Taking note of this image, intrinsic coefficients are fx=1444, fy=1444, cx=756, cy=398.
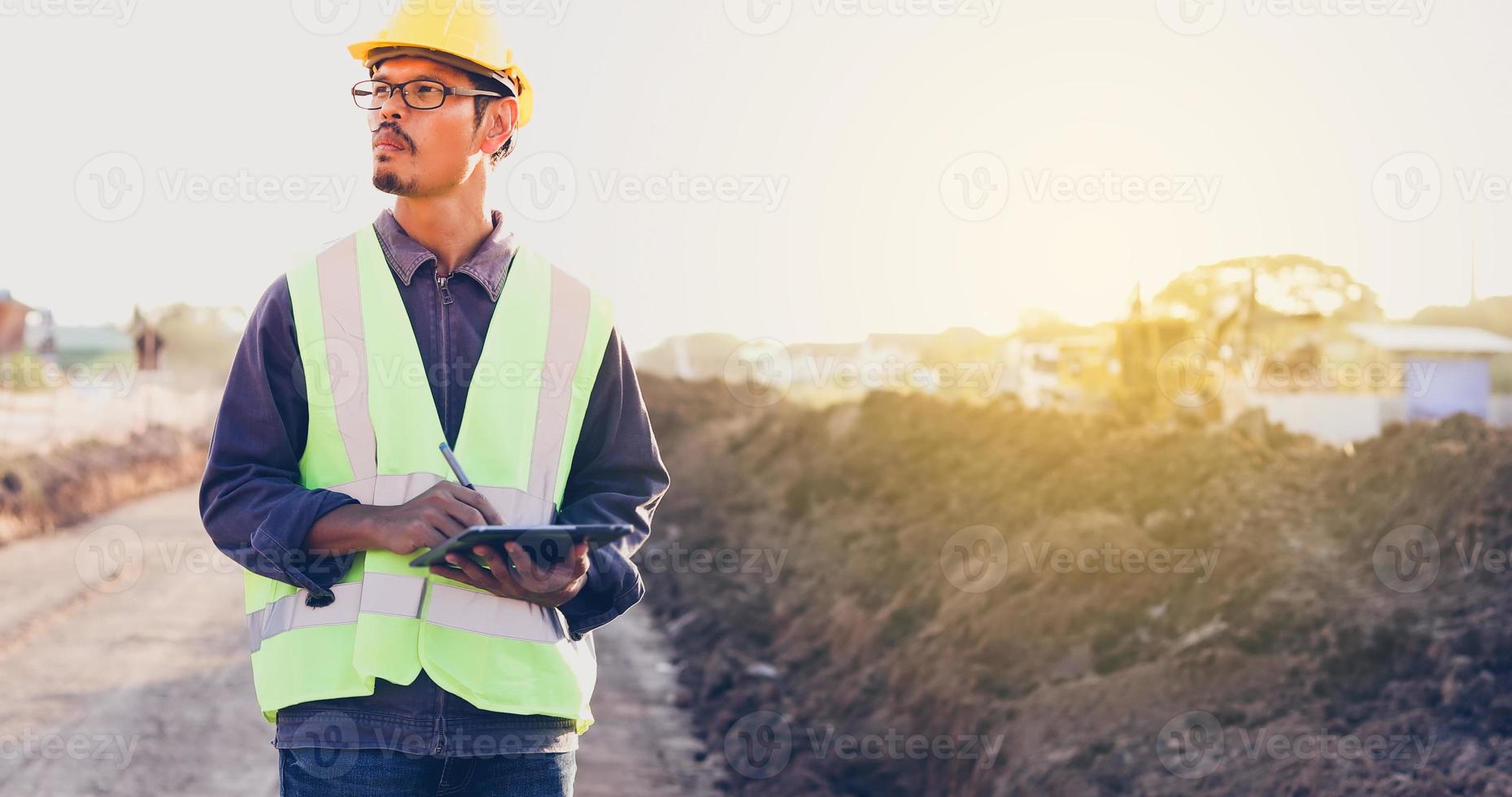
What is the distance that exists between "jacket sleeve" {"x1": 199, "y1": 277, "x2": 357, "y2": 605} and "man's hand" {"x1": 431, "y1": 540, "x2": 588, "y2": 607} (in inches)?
9.0

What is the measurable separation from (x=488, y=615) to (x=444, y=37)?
1094 millimetres

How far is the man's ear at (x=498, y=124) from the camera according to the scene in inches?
113

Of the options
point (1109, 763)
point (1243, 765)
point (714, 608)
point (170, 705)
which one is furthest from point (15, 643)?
point (1243, 765)

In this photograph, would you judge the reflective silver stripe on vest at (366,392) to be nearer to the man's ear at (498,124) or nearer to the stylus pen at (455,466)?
the stylus pen at (455,466)

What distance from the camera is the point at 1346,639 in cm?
701

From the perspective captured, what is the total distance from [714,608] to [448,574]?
10.3 m

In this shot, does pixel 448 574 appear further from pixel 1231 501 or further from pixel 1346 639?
pixel 1231 501

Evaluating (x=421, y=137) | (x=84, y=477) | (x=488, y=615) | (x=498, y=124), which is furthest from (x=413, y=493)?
(x=84, y=477)

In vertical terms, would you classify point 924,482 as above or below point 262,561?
below

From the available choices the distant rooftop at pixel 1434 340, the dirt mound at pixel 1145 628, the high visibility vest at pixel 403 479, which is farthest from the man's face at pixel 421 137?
the distant rooftop at pixel 1434 340

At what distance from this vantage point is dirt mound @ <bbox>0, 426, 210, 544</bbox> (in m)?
16.9

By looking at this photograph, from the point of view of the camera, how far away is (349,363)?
265 centimetres

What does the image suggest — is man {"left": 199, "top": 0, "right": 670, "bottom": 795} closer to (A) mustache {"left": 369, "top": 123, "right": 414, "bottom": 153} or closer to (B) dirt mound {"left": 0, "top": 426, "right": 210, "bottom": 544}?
(A) mustache {"left": 369, "top": 123, "right": 414, "bottom": 153}

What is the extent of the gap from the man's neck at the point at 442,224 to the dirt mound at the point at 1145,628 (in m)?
4.48
